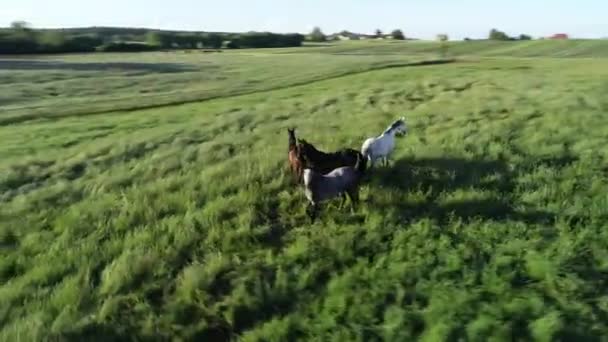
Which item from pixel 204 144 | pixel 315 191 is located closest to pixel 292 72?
pixel 204 144

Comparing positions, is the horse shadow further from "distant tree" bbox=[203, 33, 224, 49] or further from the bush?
"distant tree" bbox=[203, 33, 224, 49]

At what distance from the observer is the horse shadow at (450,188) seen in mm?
9281

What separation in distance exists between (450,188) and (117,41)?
93.5 metres

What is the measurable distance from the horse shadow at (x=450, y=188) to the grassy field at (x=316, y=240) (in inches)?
1.4

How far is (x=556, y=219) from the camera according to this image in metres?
9.05

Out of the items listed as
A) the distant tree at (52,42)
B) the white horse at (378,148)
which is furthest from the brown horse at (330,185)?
the distant tree at (52,42)

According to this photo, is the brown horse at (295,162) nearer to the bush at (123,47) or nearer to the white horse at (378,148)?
the white horse at (378,148)

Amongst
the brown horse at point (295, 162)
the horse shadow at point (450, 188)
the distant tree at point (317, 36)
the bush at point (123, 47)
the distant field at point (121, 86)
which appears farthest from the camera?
the distant tree at point (317, 36)

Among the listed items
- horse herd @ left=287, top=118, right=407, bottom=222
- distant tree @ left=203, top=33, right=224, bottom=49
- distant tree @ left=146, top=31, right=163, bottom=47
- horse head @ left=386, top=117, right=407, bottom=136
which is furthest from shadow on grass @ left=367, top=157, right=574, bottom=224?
distant tree @ left=146, top=31, right=163, bottom=47

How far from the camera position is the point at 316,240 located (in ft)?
29.0

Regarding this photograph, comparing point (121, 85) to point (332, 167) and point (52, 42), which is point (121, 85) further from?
point (52, 42)

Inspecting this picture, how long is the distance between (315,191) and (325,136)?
5.16 m

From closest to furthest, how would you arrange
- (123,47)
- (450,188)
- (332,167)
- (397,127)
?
(450,188)
(332,167)
(397,127)
(123,47)

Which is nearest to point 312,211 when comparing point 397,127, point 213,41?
point 397,127
